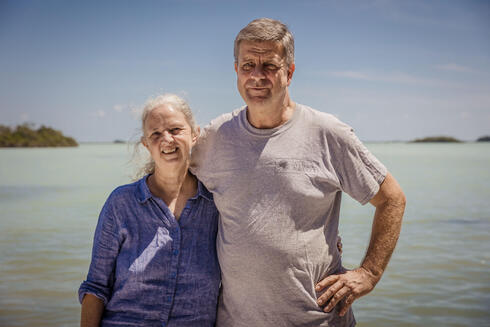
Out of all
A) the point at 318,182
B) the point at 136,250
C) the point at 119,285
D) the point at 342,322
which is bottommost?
the point at 342,322

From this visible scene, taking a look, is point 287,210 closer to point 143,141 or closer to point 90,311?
point 143,141

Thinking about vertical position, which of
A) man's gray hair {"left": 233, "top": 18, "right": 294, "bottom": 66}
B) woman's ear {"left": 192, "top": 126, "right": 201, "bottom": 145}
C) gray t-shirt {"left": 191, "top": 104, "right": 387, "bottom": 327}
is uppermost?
man's gray hair {"left": 233, "top": 18, "right": 294, "bottom": 66}

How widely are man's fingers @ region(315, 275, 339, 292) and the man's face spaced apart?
108 cm

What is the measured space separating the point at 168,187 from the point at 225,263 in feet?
1.97

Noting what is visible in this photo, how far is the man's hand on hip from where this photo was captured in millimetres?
2436

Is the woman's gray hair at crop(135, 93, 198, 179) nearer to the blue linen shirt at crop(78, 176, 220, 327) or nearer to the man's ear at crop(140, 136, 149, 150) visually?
the man's ear at crop(140, 136, 149, 150)

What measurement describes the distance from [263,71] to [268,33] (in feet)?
0.71

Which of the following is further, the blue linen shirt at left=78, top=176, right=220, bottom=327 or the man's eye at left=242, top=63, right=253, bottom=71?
the man's eye at left=242, top=63, right=253, bottom=71

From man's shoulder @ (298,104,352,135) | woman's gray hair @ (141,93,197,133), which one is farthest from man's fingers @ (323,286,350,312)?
woman's gray hair @ (141,93,197,133)

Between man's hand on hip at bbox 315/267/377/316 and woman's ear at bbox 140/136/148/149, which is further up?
woman's ear at bbox 140/136/148/149

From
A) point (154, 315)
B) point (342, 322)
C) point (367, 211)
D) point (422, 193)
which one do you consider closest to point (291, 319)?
point (342, 322)

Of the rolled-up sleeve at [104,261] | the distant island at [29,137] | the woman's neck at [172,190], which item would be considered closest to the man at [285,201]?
the woman's neck at [172,190]

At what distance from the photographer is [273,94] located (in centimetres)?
251

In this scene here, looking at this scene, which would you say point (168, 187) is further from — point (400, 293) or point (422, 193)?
point (422, 193)
